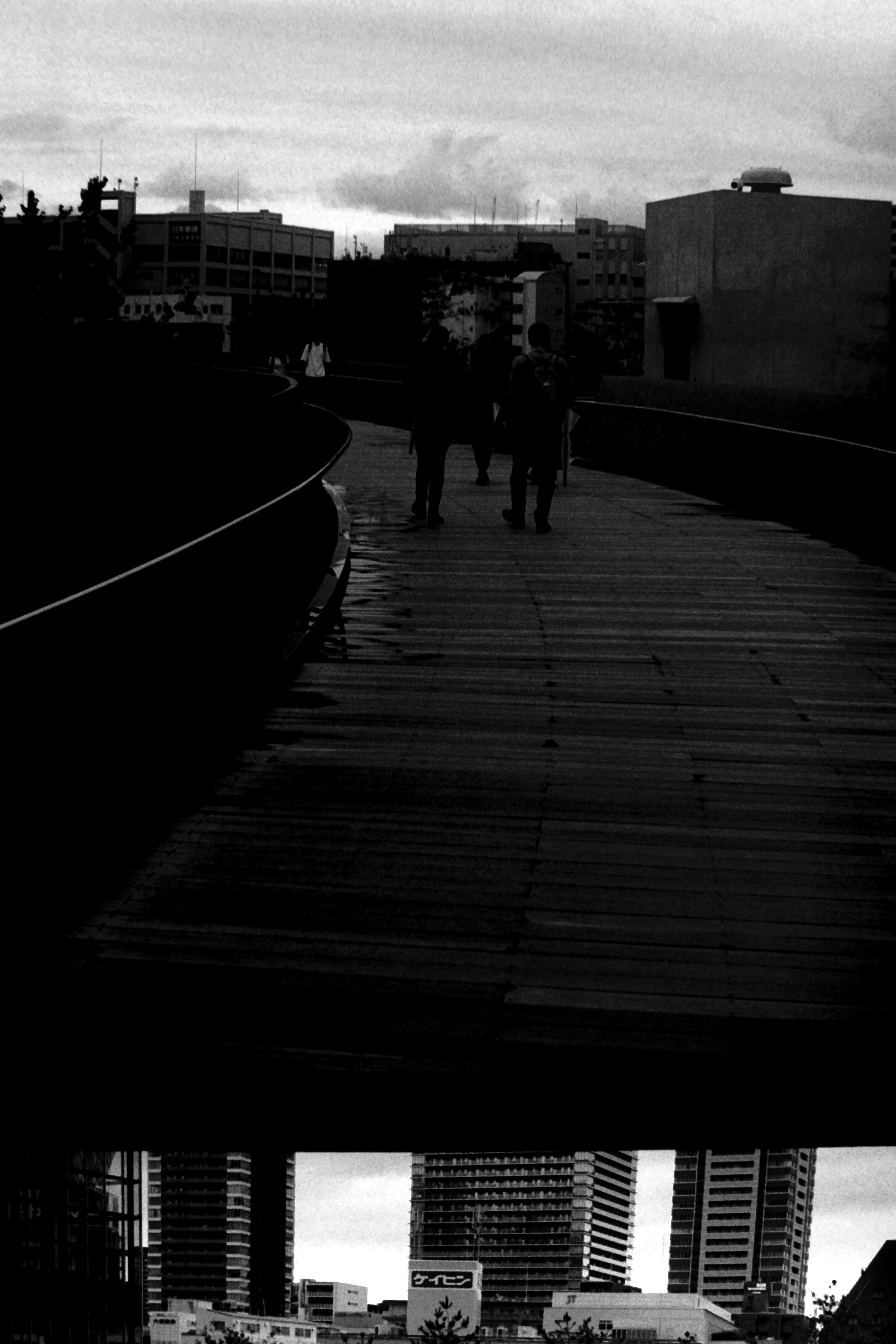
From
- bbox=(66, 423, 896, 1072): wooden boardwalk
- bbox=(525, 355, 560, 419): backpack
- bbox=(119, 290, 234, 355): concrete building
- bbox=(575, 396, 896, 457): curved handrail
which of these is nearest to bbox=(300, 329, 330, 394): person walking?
bbox=(119, 290, 234, 355): concrete building

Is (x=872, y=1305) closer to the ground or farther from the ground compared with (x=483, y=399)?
closer to the ground

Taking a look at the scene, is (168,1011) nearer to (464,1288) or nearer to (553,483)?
(464,1288)

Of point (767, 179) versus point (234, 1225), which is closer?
point (234, 1225)

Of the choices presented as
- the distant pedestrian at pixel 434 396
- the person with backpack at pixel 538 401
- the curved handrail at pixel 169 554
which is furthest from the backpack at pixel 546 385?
the curved handrail at pixel 169 554


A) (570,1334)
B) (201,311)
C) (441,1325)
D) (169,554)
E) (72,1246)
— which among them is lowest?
(570,1334)

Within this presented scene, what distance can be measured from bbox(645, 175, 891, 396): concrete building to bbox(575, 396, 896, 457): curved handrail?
848 cm

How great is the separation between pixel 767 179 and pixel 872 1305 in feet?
175

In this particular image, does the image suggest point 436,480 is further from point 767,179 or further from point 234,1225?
point 767,179

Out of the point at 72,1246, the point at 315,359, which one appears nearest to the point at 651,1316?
the point at 72,1246

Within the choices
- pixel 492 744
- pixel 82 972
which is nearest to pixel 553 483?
pixel 492 744

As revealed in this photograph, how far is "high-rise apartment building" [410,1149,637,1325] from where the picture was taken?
9.71 metres

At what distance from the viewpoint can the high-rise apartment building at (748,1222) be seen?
7812mm

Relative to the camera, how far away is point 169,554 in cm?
956

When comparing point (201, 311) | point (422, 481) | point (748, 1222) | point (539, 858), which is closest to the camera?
point (539, 858)
